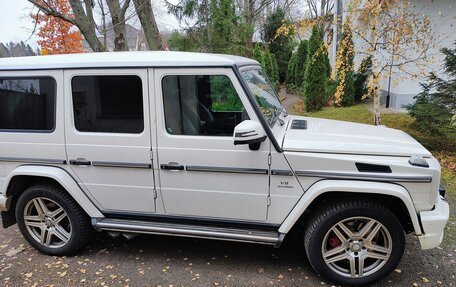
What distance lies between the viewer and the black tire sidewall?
365 cm

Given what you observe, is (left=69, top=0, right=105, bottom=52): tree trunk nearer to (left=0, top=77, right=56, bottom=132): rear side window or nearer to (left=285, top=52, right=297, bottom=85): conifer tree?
(left=0, top=77, right=56, bottom=132): rear side window

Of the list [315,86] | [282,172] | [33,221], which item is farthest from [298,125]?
[315,86]

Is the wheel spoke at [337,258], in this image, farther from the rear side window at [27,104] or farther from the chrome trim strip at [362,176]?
the rear side window at [27,104]

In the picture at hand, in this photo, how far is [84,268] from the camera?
356 centimetres

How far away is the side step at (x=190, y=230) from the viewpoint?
3.16 m

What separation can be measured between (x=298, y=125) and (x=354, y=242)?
4.16 feet

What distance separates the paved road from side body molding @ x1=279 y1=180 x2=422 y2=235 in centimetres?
69

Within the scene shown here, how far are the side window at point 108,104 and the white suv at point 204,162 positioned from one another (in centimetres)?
1

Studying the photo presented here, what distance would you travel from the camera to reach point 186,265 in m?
3.57

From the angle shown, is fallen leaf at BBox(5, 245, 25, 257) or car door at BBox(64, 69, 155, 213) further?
fallen leaf at BBox(5, 245, 25, 257)

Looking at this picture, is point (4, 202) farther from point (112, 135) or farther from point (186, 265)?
point (186, 265)

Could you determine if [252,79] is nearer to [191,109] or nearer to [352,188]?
[191,109]

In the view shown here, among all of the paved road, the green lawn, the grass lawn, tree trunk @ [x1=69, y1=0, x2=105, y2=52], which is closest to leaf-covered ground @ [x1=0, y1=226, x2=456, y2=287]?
the paved road

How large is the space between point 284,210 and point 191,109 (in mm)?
1227
